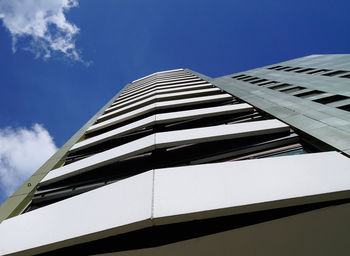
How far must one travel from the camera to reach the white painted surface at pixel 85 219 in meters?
2.39

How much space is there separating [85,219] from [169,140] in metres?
2.54

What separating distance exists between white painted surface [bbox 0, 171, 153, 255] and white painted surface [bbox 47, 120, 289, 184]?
1.71 meters

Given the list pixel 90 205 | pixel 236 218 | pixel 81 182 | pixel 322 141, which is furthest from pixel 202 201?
pixel 81 182

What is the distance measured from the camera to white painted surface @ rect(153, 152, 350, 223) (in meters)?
2.40

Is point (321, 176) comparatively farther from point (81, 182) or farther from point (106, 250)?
point (81, 182)

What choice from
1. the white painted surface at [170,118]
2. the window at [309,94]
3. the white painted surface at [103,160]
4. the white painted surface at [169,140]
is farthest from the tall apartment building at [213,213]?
Result: the window at [309,94]

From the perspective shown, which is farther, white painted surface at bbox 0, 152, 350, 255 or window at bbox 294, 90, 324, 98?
window at bbox 294, 90, 324, 98

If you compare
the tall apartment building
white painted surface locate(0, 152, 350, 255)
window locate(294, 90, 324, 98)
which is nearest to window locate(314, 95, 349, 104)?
window locate(294, 90, 324, 98)

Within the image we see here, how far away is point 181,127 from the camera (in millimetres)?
7215

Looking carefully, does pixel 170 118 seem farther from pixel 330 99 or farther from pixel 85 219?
pixel 330 99

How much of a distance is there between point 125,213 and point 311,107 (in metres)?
5.93

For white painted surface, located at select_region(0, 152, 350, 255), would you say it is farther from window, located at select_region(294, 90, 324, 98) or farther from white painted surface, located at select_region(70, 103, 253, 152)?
window, located at select_region(294, 90, 324, 98)

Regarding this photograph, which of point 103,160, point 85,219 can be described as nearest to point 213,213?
point 85,219

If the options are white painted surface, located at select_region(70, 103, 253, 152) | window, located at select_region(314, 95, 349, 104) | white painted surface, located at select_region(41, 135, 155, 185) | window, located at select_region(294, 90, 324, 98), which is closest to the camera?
white painted surface, located at select_region(41, 135, 155, 185)
